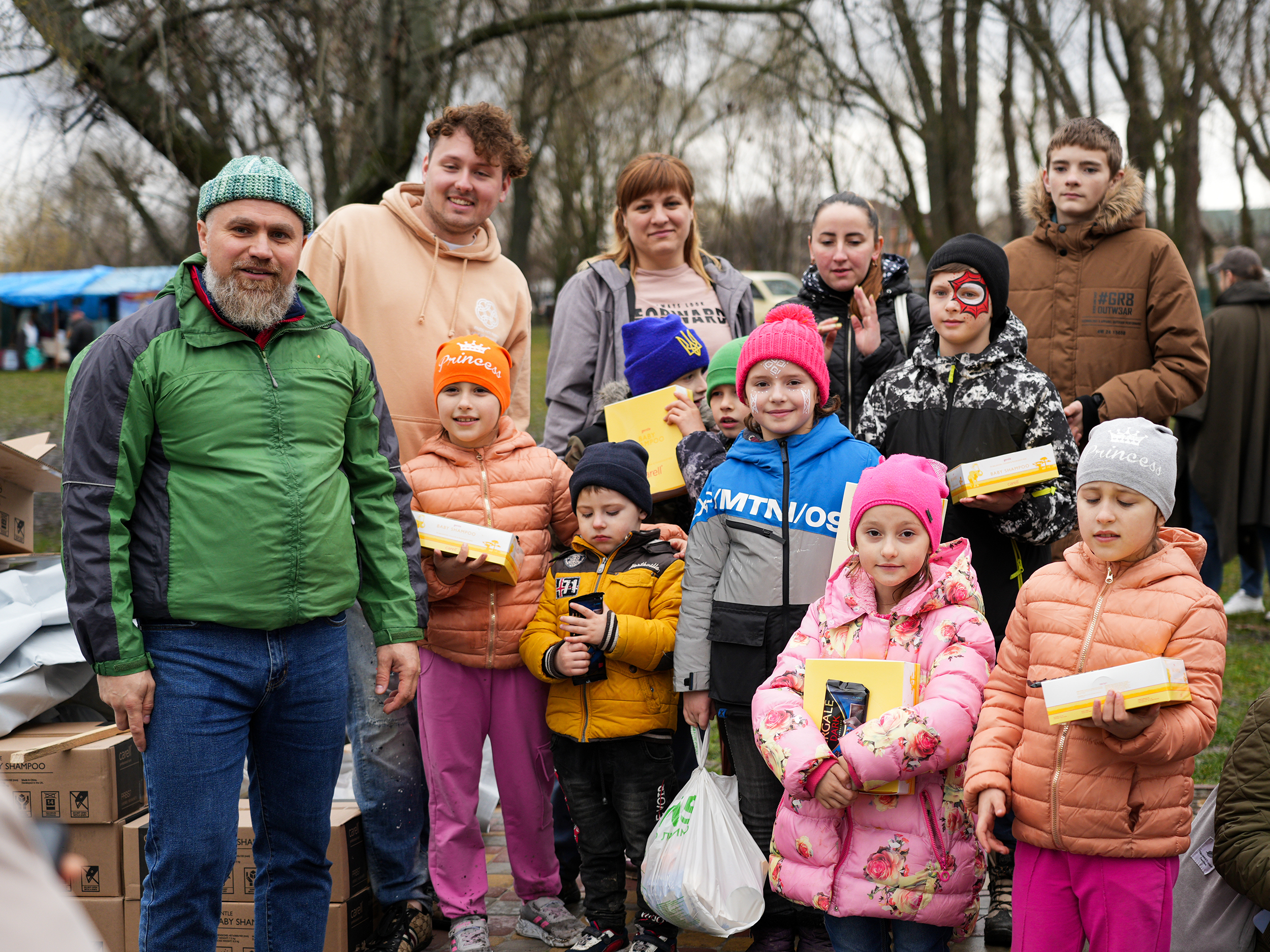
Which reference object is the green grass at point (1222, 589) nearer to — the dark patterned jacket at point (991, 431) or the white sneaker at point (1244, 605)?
the white sneaker at point (1244, 605)

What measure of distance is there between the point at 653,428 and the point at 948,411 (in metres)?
1.04

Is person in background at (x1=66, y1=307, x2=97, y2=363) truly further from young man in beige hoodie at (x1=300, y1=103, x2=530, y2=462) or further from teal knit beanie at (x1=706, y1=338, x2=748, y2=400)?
teal knit beanie at (x1=706, y1=338, x2=748, y2=400)

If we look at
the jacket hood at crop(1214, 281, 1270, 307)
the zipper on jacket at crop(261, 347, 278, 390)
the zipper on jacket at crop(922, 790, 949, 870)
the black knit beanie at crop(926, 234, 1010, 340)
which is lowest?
the zipper on jacket at crop(922, 790, 949, 870)

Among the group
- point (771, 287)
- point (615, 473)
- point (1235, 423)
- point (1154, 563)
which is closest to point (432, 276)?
point (615, 473)

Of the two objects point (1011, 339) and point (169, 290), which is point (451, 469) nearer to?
point (169, 290)

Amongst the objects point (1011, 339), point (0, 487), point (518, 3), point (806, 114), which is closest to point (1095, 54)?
point (806, 114)

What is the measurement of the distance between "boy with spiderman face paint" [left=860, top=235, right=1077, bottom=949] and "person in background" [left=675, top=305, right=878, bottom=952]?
27 cm

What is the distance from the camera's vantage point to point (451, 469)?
377 cm

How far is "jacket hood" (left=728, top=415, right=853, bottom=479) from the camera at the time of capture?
339 centimetres

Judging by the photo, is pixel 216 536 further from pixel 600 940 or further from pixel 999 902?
pixel 999 902

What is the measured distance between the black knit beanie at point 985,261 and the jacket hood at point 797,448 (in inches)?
22.7

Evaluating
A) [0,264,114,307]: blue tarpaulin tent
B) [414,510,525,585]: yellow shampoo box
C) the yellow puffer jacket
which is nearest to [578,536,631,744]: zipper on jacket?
the yellow puffer jacket

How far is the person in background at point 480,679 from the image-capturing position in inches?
146

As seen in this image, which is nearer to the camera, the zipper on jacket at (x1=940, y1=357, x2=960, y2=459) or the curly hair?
the zipper on jacket at (x1=940, y1=357, x2=960, y2=459)
